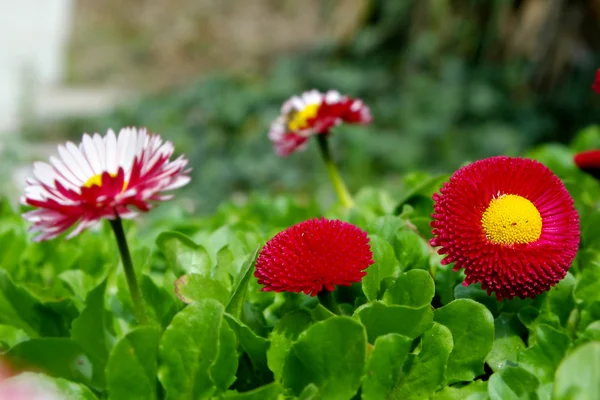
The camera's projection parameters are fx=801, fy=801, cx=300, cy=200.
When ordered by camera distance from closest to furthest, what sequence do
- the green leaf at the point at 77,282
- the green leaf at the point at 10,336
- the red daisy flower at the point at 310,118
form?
the green leaf at the point at 10,336
the green leaf at the point at 77,282
the red daisy flower at the point at 310,118

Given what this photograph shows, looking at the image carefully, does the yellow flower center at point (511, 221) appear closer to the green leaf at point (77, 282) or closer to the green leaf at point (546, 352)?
the green leaf at point (546, 352)

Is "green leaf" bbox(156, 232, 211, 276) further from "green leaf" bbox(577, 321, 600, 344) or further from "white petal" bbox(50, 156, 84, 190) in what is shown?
"green leaf" bbox(577, 321, 600, 344)

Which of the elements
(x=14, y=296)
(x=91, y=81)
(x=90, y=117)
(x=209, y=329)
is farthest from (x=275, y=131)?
(x=91, y=81)

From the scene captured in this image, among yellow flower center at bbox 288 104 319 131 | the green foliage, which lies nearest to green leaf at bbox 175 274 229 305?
the green foliage

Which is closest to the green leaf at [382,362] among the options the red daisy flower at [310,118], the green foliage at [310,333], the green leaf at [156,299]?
the green foliage at [310,333]

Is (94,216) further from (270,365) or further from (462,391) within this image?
(462,391)

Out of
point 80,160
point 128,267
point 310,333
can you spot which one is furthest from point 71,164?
point 310,333
